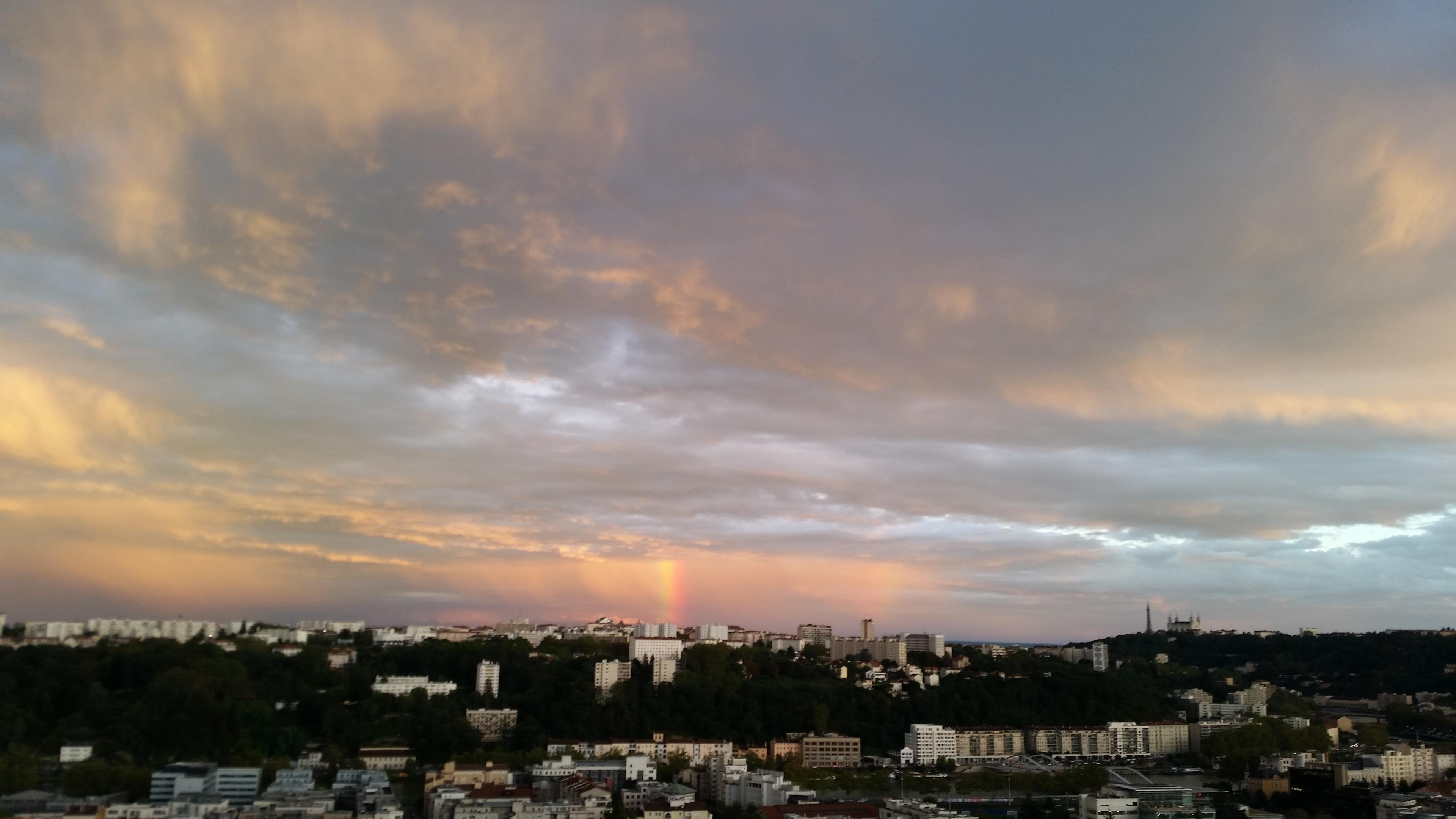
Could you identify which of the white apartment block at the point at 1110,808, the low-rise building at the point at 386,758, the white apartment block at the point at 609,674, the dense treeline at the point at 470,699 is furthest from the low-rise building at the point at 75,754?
the white apartment block at the point at 1110,808

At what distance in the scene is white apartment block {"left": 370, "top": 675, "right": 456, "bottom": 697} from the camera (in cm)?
2472

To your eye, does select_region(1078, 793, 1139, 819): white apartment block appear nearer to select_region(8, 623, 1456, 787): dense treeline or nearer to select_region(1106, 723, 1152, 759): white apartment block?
select_region(8, 623, 1456, 787): dense treeline

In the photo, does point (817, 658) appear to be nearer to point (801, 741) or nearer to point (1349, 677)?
point (801, 741)

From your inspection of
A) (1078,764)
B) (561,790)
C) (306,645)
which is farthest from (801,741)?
(306,645)

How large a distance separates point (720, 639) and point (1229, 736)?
18.4m

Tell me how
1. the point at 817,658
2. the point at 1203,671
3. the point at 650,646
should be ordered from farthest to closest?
the point at 1203,671, the point at 817,658, the point at 650,646

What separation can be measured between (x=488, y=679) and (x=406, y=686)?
2.13 m

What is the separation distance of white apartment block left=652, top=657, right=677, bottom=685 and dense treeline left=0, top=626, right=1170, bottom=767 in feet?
1.18

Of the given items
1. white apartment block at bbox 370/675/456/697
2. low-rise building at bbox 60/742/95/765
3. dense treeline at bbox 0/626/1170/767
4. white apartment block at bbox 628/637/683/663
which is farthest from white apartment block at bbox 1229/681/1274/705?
low-rise building at bbox 60/742/95/765

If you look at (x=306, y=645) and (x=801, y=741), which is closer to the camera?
(x=801, y=741)

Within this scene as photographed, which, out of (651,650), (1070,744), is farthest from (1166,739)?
(651,650)

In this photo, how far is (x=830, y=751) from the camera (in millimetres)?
25078

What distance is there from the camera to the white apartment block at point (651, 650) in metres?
31.4

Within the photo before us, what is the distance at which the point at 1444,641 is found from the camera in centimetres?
3888
